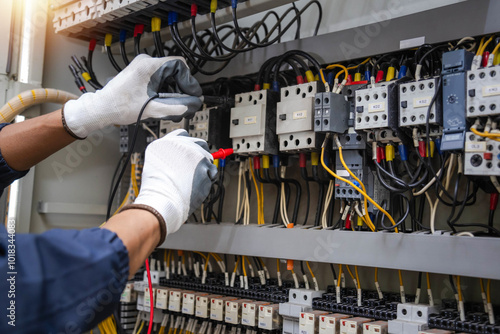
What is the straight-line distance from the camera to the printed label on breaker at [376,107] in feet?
4.85

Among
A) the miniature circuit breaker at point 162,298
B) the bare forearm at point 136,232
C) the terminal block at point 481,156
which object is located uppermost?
the terminal block at point 481,156

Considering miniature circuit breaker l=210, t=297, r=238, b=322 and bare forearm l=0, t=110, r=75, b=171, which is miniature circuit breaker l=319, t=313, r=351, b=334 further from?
bare forearm l=0, t=110, r=75, b=171

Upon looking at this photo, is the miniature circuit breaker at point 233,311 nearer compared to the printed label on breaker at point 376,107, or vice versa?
the printed label on breaker at point 376,107

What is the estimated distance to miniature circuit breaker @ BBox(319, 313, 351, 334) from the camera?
1.53 metres

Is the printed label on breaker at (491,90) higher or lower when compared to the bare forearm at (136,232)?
higher

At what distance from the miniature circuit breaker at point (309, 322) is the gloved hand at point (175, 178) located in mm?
664

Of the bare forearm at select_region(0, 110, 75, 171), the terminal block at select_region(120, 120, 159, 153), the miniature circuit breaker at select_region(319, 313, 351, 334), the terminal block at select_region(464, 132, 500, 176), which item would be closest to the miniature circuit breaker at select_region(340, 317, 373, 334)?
the miniature circuit breaker at select_region(319, 313, 351, 334)

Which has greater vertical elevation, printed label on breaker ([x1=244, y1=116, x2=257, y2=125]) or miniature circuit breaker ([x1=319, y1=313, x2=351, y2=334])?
printed label on breaker ([x1=244, y1=116, x2=257, y2=125])

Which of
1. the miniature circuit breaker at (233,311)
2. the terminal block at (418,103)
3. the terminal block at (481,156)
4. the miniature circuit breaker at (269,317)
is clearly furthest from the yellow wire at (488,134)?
the miniature circuit breaker at (233,311)

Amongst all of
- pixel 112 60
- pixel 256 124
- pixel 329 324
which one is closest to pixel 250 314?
pixel 329 324

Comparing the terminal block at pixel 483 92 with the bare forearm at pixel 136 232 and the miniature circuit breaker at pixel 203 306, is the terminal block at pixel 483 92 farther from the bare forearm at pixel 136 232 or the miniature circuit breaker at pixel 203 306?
the miniature circuit breaker at pixel 203 306

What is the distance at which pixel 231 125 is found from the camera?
1.88m

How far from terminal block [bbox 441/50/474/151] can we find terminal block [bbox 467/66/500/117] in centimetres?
3

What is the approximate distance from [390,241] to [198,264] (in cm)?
103
